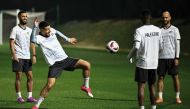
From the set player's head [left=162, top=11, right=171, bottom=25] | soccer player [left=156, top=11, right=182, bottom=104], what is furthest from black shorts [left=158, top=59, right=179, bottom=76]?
player's head [left=162, top=11, right=171, bottom=25]

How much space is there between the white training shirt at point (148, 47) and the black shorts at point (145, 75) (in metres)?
0.09

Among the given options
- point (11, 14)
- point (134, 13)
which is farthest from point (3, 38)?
point (134, 13)

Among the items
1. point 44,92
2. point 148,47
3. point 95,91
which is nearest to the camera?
point 148,47

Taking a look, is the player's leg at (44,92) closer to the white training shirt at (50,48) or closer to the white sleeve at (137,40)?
the white training shirt at (50,48)

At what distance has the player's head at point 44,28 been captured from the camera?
1236 centimetres

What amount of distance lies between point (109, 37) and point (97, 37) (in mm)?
1744

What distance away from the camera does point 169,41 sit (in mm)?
13984

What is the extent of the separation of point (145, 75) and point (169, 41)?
2552 mm

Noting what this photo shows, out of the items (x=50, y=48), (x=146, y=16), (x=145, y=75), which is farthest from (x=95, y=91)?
(x=146, y=16)

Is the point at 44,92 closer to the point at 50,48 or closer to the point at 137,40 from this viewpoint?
the point at 50,48

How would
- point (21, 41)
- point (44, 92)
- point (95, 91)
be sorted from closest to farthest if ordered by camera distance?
point (44, 92)
point (21, 41)
point (95, 91)

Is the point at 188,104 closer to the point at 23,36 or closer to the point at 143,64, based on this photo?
the point at 143,64

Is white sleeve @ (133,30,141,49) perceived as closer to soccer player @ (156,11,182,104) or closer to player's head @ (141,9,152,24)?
player's head @ (141,9,152,24)

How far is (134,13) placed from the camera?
59594 millimetres
